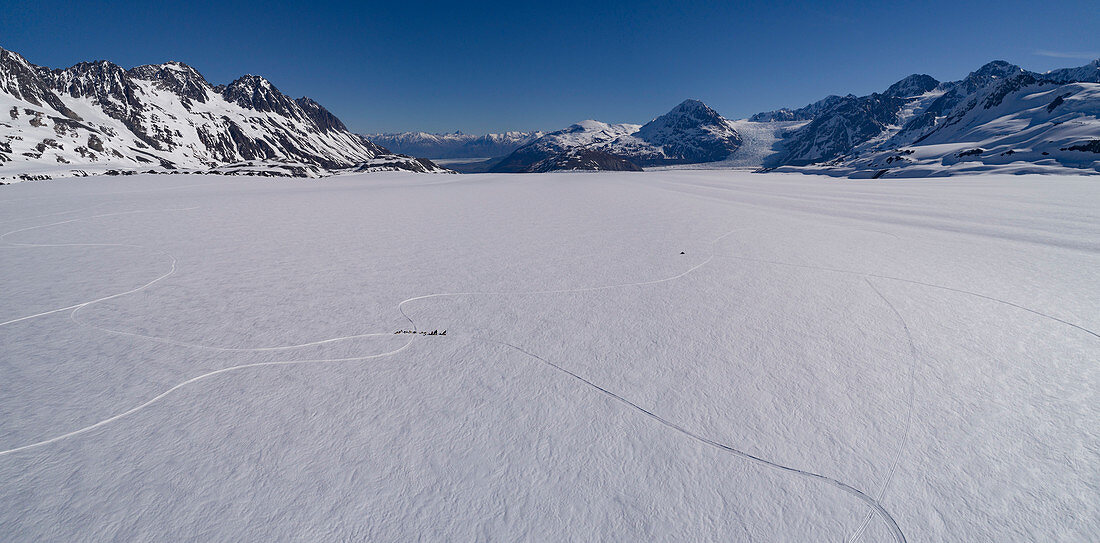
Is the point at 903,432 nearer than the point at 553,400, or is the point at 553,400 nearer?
the point at 903,432

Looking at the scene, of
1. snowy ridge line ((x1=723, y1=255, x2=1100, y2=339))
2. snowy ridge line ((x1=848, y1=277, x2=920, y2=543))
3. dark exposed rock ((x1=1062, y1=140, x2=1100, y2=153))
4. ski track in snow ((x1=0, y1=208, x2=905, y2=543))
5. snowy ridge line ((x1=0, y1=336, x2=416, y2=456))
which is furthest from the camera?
dark exposed rock ((x1=1062, y1=140, x2=1100, y2=153))

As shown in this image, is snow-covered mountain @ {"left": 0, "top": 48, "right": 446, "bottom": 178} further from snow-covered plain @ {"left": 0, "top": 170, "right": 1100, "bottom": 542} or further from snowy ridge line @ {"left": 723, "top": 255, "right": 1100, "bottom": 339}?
snowy ridge line @ {"left": 723, "top": 255, "right": 1100, "bottom": 339}

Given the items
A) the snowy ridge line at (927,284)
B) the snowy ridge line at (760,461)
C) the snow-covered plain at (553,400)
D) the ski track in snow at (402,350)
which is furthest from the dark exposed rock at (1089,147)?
the snowy ridge line at (760,461)

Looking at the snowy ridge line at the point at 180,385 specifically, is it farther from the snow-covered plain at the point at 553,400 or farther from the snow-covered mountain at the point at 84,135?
the snow-covered mountain at the point at 84,135

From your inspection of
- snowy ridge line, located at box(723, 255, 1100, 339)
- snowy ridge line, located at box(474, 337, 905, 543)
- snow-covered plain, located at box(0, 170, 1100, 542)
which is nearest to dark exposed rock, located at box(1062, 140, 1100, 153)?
snow-covered plain, located at box(0, 170, 1100, 542)

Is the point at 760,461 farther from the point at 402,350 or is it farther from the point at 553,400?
the point at 402,350

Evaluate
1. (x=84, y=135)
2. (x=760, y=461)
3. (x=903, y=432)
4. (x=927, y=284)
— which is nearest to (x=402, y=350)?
(x=760, y=461)

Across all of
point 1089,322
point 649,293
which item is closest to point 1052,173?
point 1089,322

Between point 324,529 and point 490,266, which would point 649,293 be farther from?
point 324,529

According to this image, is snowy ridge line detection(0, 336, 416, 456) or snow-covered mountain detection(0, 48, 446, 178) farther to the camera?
snow-covered mountain detection(0, 48, 446, 178)
